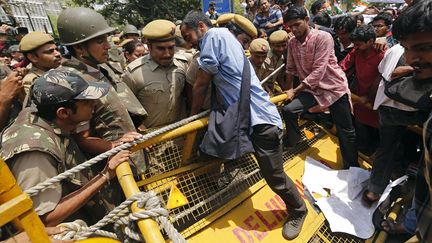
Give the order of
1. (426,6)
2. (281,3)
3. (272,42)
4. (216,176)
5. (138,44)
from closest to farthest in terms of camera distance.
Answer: (426,6), (216,176), (272,42), (138,44), (281,3)

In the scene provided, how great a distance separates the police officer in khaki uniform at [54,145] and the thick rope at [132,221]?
16cm

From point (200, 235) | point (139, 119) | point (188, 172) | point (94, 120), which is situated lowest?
point (200, 235)

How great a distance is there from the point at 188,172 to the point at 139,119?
24.0 inches

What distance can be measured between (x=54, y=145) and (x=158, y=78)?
1276 millimetres

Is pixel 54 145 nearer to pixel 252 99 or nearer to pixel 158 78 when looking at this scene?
pixel 158 78

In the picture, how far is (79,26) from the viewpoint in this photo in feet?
7.07

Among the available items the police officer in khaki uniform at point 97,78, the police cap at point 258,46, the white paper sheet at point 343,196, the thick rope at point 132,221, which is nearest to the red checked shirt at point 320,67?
the police cap at point 258,46

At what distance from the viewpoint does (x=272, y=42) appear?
3914 millimetres

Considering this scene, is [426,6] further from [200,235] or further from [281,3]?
[281,3]

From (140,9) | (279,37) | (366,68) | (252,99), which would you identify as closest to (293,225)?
(252,99)

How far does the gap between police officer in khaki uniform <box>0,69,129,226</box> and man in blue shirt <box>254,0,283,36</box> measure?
16.1 ft

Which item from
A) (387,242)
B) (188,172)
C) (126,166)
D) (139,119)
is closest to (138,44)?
(139,119)

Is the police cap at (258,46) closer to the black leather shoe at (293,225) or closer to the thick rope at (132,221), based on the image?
the black leather shoe at (293,225)

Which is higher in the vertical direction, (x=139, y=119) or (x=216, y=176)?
(x=139, y=119)
